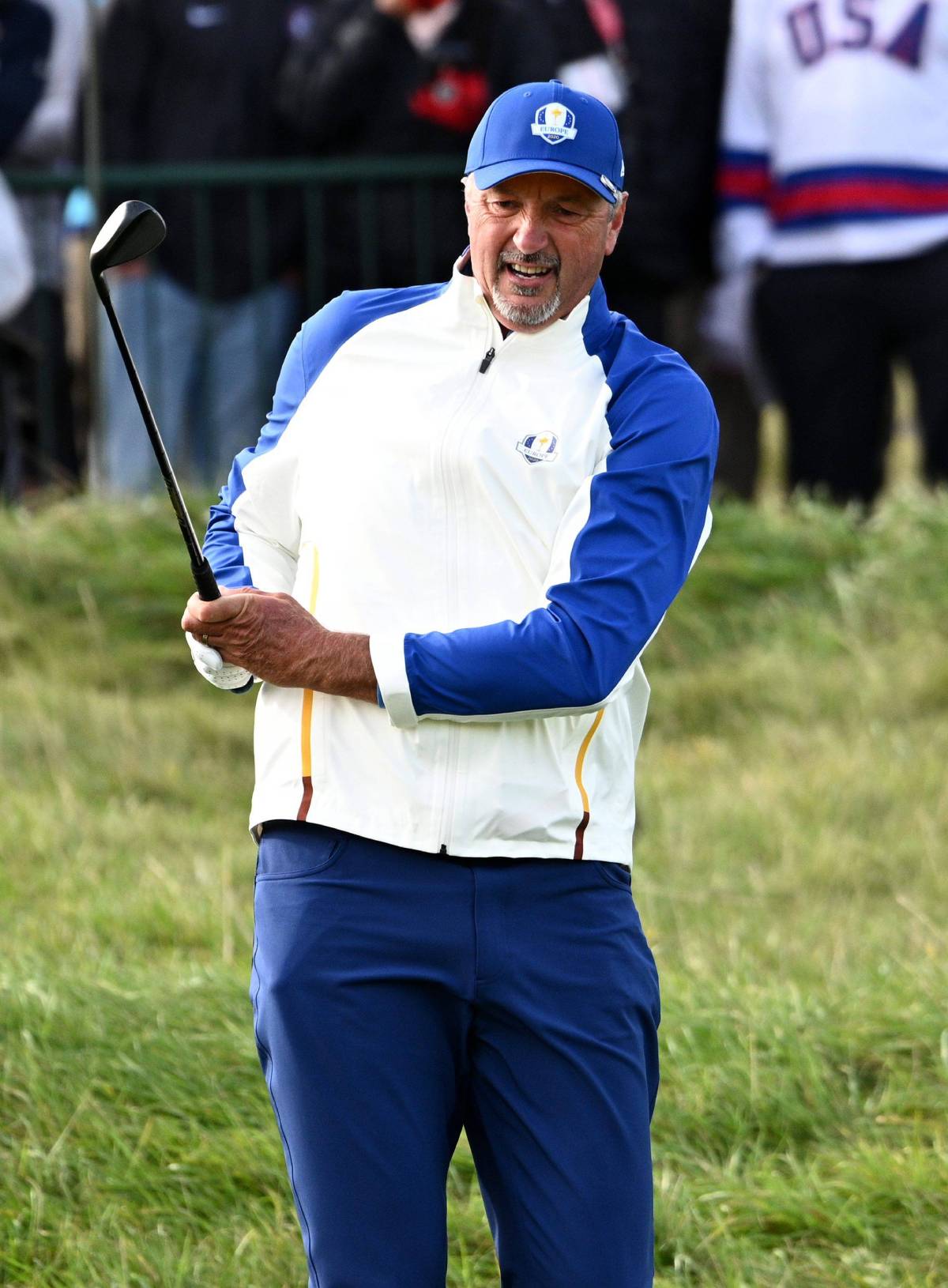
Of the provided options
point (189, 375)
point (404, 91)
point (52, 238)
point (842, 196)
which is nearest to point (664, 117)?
point (842, 196)

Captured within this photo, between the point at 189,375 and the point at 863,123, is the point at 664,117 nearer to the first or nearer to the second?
the point at 863,123

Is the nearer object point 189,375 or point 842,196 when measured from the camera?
point 842,196

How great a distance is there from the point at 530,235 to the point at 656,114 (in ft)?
16.6

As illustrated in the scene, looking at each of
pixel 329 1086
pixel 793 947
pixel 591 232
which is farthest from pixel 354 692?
pixel 793 947

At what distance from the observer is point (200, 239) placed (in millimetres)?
8555

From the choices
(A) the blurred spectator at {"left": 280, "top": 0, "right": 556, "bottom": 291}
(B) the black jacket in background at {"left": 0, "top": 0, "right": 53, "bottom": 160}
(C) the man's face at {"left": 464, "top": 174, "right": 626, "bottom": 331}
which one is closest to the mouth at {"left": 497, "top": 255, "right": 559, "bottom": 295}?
(C) the man's face at {"left": 464, "top": 174, "right": 626, "bottom": 331}

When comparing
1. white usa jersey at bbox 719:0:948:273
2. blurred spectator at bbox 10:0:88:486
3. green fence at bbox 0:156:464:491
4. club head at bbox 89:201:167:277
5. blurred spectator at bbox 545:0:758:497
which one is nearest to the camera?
club head at bbox 89:201:167:277

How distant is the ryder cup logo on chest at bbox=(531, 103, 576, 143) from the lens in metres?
3.17

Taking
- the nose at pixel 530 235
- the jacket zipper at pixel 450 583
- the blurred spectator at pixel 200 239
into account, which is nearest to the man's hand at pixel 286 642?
the jacket zipper at pixel 450 583

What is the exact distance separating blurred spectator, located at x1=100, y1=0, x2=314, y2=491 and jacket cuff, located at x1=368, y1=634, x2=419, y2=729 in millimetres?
5488

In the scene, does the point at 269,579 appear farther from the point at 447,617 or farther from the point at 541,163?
the point at 541,163

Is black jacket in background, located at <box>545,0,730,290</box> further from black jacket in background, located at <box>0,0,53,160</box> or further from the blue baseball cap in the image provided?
the blue baseball cap

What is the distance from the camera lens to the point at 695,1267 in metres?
3.97

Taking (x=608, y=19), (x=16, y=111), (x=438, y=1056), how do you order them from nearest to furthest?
(x=438, y=1056) < (x=608, y=19) < (x=16, y=111)
